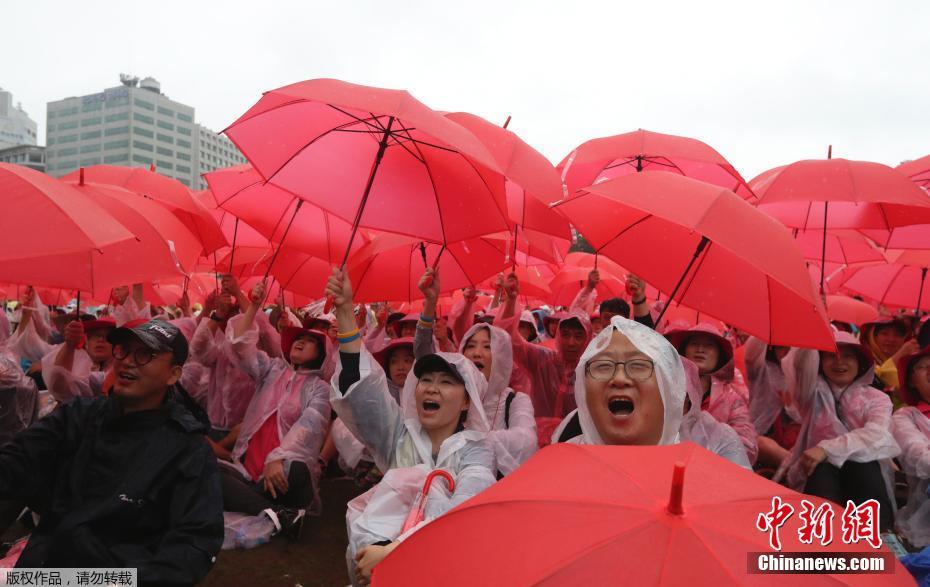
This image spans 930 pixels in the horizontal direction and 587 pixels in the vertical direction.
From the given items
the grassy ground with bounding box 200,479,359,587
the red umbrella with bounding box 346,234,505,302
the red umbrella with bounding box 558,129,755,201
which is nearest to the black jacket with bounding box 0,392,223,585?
the grassy ground with bounding box 200,479,359,587

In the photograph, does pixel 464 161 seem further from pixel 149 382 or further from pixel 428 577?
pixel 428 577

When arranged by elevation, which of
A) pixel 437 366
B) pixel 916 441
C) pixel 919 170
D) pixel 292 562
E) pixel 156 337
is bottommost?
pixel 292 562

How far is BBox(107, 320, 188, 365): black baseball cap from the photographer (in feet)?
8.91

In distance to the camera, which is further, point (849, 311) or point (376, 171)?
point (849, 311)

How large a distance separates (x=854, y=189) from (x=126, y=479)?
4.67 metres

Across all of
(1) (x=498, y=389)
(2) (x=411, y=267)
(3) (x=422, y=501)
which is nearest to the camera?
(3) (x=422, y=501)

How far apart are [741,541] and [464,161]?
9.28 ft

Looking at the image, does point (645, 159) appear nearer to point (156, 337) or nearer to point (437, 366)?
point (437, 366)

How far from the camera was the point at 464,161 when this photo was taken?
3703mm

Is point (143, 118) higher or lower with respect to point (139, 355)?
higher

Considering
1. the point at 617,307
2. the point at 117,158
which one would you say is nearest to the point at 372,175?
the point at 617,307

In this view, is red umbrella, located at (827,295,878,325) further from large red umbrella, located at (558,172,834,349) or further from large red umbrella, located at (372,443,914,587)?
large red umbrella, located at (372,443,914,587)

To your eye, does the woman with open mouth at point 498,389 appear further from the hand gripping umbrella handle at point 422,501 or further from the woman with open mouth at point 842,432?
the woman with open mouth at point 842,432

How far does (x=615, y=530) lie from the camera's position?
1.23 m
